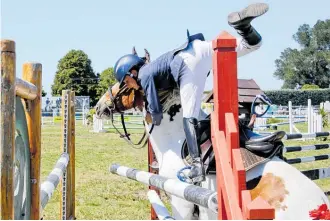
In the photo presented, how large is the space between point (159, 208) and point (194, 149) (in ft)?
2.60

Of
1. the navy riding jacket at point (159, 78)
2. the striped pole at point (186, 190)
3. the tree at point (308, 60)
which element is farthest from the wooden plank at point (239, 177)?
the tree at point (308, 60)

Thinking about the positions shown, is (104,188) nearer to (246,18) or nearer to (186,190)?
(186,190)

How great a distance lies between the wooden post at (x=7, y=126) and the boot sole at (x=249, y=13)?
5.06ft

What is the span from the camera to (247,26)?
2.98 meters

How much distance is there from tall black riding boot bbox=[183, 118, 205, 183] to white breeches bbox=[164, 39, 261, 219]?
0.31ft

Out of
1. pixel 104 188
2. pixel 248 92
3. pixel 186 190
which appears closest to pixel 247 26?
pixel 186 190

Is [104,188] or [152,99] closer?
[152,99]

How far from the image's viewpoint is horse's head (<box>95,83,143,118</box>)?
3730mm

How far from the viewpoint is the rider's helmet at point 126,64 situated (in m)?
3.62

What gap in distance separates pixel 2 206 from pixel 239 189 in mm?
799

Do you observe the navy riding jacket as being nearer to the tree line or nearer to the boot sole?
the boot sole

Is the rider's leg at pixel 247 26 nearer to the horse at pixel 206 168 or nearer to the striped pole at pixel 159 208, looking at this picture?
the horse at pixel 206 168

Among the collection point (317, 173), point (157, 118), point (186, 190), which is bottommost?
point (317, 173)

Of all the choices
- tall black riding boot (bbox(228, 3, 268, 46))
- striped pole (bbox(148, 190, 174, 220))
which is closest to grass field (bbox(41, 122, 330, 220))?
striped pole (bbox(148, 190, 174, 220))
